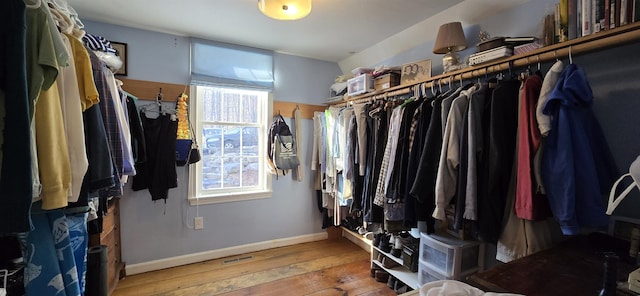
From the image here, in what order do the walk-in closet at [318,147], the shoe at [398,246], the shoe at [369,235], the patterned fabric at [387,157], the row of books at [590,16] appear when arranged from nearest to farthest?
the walk-in closet at [318,147] → the row of books at [590,16] → the patterned fabric at [387,157] → the shoe at [398,246] → the shoe at [369,235]

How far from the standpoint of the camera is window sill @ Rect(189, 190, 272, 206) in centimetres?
256

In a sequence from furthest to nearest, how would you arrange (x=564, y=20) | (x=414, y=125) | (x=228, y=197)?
(x=228, y=197), (x=414, y=125), (x=564, y=20)

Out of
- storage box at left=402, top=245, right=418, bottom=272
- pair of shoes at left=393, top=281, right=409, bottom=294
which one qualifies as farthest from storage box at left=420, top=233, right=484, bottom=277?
pair of shoes at left=393, top=281, right=409, bottom=294

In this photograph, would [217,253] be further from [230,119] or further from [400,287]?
[400,287]

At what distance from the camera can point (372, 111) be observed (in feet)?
7.14

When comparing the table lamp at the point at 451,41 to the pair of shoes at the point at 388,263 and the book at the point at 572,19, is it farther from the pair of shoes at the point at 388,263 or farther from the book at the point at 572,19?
the pair of shoes at the point at 388,263

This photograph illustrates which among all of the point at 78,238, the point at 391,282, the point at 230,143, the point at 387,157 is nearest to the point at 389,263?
the point at 391,282

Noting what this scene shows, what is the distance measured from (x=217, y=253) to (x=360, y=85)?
7.19 ft

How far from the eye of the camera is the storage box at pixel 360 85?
94.4 inches

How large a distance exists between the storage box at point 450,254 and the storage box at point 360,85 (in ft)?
→ 4.35

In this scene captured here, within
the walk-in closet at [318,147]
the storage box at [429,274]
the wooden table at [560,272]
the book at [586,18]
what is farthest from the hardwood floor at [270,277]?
the book at [586,18]

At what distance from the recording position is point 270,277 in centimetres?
231

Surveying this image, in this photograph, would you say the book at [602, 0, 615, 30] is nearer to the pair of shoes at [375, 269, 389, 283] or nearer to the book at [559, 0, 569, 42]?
the book at [559, 0, 569, 42]

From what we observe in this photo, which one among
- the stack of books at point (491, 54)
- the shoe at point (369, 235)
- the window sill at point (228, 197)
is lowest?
the shoe at point (369, 235)
